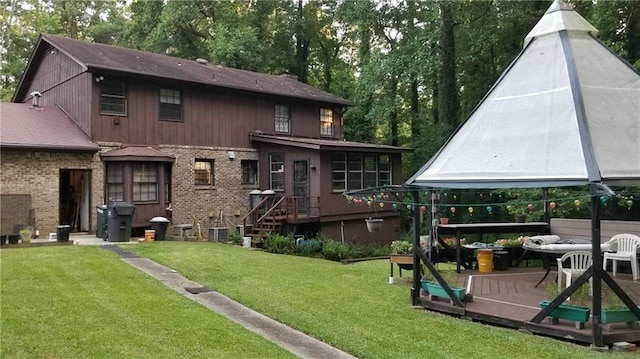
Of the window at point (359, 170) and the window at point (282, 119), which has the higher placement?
the window at point (282, 119)

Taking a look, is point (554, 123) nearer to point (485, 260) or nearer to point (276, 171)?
point (485, 260)

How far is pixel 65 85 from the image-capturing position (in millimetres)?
18234

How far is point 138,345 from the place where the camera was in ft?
17.9

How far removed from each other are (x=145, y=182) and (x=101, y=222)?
2286 millimetres

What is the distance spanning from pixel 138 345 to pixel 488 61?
82.2 ft

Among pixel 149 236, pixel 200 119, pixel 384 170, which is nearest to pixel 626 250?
pixel 384 170

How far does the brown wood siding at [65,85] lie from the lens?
16766 mm

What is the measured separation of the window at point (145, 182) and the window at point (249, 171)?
4.20 m

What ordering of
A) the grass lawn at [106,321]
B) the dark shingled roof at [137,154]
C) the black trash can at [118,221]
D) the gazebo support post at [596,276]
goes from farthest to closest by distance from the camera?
the dark shingled roof at [137,154] < the black trash can at [118,221] < the gazebo support post at [596,276] < the grass lawn at [106,321]

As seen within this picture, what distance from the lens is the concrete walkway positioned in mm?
5688

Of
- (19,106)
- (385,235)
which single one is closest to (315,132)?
(385,235)

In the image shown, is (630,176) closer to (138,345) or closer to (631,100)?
(631,100)

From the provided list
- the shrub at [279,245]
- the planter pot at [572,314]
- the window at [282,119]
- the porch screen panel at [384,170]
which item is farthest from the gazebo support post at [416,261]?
the window at [282,119]

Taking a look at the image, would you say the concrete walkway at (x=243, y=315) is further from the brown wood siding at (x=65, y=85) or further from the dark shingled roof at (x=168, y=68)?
the dark shingled roof at (x=168, y=68)
